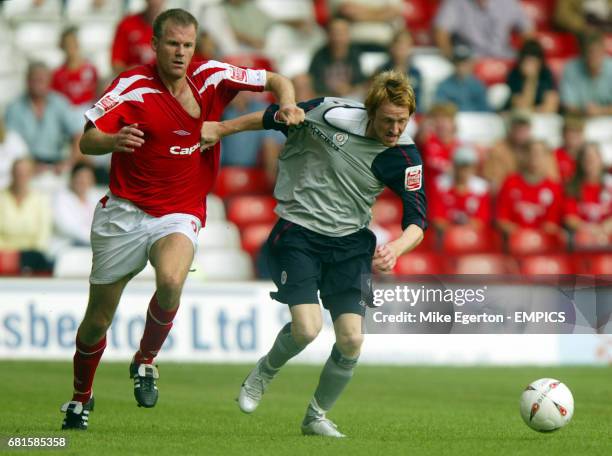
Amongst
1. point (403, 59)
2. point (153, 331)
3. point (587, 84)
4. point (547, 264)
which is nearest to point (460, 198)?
point (547, 264)

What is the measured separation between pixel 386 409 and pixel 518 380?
3.22m

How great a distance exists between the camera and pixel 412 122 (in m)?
18.0

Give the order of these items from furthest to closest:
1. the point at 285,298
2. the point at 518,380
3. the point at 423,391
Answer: the point at 518,380, the point at 423,391, the point at 285,298

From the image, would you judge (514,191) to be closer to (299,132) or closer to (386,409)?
(386,409)

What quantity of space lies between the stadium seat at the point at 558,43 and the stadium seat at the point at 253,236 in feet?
21.2

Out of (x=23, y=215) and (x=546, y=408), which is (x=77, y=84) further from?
(x=546, y=408)

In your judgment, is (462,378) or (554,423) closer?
Result: (554,423)

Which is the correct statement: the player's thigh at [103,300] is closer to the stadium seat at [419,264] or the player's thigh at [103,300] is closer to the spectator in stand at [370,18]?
the stadium seat at [419,264]

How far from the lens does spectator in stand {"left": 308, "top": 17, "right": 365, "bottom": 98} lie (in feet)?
57.4

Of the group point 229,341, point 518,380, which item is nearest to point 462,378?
point 518,380

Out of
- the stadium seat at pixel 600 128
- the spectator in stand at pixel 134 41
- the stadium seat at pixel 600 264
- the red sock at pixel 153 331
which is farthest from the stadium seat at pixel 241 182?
the red sock at pixel 153 331

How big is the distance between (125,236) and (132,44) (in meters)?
8.82

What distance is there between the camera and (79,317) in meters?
14.4

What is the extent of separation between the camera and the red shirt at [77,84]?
677 inches
